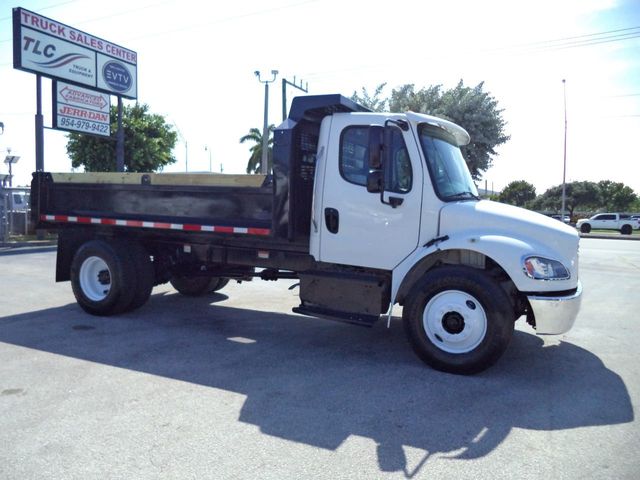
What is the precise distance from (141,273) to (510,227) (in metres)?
5.00

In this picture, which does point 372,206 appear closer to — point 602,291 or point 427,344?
point 427,344

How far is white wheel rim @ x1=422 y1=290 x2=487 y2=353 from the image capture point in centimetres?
497

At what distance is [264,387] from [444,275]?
80.7 inches

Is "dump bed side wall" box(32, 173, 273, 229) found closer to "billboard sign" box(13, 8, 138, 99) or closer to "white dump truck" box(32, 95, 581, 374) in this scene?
"white dump truck" box(32, 95, 581, 374)

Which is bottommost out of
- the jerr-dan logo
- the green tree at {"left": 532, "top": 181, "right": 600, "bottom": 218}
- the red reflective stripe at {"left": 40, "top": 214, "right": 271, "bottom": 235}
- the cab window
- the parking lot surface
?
the parking lot surface

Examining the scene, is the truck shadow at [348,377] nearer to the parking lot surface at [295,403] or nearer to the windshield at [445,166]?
the parking lot surface at [295,403]

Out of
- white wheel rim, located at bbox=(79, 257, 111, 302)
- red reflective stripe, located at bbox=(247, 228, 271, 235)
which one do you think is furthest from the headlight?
white wheel rim, located at bbox=(79, 257, 111, 302)

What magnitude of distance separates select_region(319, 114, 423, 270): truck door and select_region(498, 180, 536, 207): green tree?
264 feet

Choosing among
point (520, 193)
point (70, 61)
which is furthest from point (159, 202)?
point (520, 193)

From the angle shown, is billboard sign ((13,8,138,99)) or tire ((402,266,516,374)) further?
billboard sign ((13,8,138,99))

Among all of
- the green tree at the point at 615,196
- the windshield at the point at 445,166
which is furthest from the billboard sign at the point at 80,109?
the green tree at the point at 615,196

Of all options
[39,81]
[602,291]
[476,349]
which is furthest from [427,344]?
[39,81]

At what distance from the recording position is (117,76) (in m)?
20.6

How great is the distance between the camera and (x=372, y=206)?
18.2 feet
